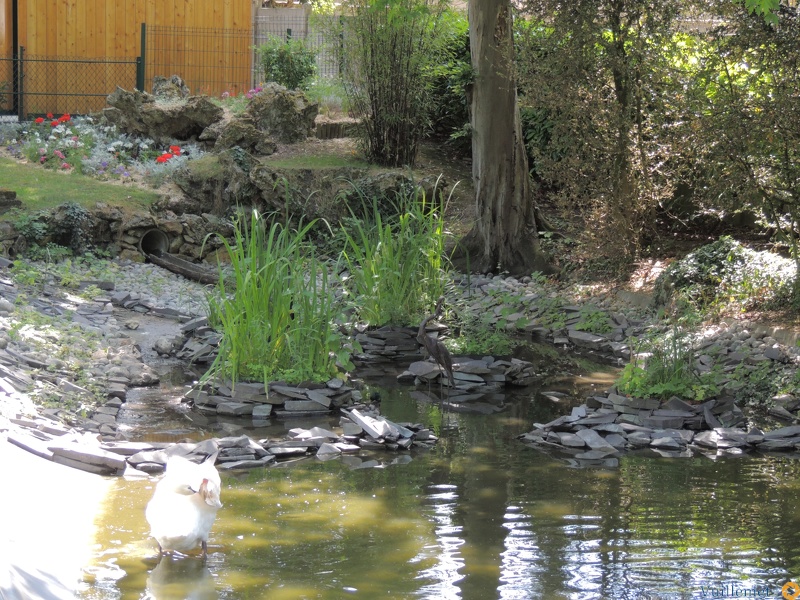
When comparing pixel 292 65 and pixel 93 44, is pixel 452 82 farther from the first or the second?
pixel 93 44

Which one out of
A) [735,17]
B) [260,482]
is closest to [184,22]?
[735,17]

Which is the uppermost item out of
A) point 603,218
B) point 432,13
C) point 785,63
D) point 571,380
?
point 432,13

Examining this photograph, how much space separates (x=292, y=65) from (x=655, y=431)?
12433mm

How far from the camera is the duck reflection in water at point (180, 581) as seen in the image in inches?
135

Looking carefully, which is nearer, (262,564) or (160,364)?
(262,564)

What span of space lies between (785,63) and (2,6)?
14.6m

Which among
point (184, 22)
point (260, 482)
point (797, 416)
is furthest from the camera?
point (184, 22)

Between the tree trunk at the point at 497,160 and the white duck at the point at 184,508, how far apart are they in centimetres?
703

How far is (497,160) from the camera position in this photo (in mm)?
10906

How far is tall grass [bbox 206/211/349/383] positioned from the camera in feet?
20.6

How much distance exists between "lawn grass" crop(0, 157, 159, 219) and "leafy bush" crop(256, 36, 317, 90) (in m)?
4.96

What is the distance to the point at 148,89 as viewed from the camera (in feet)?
56.3

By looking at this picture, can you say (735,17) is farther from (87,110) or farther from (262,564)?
(87,110)

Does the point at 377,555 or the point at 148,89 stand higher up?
the point at 148,89
